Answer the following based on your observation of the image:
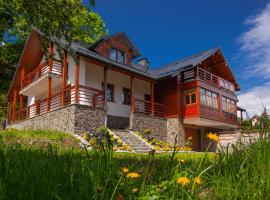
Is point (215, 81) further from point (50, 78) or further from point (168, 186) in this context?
point (168, 186)

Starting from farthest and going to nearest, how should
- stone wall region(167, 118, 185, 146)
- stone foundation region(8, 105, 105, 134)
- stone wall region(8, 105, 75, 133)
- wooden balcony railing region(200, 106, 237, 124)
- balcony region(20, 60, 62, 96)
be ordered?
wooden balcony railing region(200, 106, 237, 124)
stone wall region(167, 118, 185, 146)
balcony region(20, 60, 62, 96)
stone wall region(8, 105, 75, 133)
stone foundation region(8, 105, 105, 134)

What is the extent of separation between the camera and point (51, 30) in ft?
27.9

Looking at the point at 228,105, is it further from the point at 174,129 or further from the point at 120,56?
the point at 120,56

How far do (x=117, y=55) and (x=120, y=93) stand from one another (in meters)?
2.92

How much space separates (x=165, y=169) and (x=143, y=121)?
56.6 feet

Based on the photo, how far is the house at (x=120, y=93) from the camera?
58.6 ft

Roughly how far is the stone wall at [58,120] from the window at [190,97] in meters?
9.98

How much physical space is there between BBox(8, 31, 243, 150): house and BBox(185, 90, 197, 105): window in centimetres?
4

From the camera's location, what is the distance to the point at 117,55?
2252cm

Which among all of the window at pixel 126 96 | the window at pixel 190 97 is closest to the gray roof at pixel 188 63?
the window at pixel 190 97

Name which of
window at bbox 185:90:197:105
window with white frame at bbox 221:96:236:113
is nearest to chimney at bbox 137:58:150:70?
window at bbox 185:90:197:105

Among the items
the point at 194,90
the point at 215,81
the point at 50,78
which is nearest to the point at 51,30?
the point at 50,78

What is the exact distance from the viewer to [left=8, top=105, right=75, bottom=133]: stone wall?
16347 mm

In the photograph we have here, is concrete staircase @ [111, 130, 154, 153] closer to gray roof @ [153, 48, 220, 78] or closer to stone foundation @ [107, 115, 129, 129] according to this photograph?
stone foundation @ [107, 115, 129, 129]
